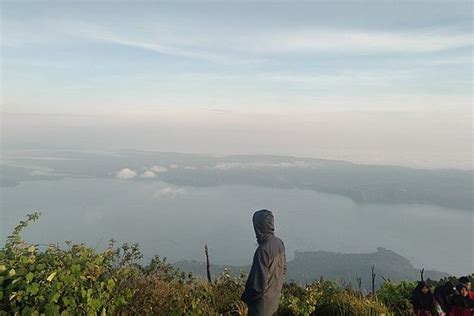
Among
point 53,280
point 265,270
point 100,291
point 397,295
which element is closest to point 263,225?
point 265,270

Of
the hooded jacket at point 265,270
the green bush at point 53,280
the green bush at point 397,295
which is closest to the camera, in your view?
the green bush at point 53,280

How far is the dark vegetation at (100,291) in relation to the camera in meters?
4.47

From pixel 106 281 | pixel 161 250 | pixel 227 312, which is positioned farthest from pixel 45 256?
pixel 161 250

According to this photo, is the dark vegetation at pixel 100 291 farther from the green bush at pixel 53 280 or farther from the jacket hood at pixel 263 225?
the jacket hood at pixel 263 225

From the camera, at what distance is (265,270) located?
538 centimetres

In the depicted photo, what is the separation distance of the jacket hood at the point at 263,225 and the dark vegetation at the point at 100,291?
1.67 m

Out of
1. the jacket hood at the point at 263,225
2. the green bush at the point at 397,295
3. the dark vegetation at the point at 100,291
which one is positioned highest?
the jacket hood at the point at 263,225

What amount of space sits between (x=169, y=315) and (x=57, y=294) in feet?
7.52

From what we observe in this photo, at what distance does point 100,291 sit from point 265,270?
82.7 inches

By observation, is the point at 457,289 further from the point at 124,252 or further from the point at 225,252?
the point at 225,252

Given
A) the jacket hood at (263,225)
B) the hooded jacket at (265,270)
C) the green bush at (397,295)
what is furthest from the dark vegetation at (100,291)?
the jacket hood at (263,225)

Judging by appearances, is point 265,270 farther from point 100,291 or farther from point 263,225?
point 100,291

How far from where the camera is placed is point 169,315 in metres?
6.23

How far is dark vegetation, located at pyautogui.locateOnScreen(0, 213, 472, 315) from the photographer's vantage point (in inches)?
176
